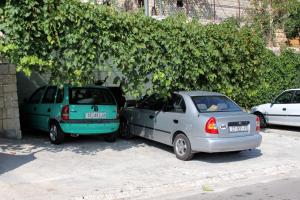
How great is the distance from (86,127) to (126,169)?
2.41 metres

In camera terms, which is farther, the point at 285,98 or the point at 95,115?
the point at 285,98

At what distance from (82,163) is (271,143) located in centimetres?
576

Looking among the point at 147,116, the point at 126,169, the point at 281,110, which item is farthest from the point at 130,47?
the point at 281,110

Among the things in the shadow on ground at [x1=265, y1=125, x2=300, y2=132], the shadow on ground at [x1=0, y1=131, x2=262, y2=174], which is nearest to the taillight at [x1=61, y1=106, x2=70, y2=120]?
the shadow on ground at [x1=0, y1=131, x2=262, y2=174]

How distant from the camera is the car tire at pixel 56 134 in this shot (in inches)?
457

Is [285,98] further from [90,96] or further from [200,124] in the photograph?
[90,96]

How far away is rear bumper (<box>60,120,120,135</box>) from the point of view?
11312 millimetres

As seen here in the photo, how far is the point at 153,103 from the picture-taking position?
38.8ft

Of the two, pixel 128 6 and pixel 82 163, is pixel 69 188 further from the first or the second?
pixel 128 6

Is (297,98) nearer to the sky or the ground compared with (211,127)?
nearer to the sky

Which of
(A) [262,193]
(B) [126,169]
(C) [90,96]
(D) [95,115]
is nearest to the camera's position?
(A) [262,193]

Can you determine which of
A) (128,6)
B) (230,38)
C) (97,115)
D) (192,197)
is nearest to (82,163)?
(97,115)

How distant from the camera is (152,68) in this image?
34.2 ft

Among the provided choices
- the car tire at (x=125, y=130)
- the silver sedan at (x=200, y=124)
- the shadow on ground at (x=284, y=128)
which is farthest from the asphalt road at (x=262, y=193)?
the shadow on ground at (x=284, y=128)
